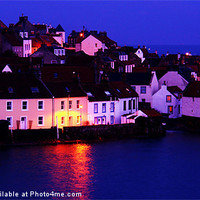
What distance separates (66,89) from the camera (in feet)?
235

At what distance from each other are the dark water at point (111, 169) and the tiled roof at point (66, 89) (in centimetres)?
645

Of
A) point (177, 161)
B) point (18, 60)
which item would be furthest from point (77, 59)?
point (177, 161)

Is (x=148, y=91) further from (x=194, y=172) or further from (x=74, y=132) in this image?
(x=194, y=172)

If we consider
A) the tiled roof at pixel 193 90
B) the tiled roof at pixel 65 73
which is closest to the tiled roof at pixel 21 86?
the tiled roof at pixel 65 73

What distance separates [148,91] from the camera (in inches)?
3442

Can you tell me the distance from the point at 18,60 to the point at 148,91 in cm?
2048

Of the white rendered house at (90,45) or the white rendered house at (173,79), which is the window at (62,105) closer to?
the white rendered house at (173,79)

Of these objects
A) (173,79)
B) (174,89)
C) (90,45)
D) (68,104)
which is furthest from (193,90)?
(90,45)

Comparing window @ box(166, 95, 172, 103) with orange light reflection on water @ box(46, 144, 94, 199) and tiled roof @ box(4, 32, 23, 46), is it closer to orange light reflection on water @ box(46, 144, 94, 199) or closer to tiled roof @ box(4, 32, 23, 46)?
orange light reflection on water @ box(46, 144, 94, 199)

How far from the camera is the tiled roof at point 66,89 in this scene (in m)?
70.5

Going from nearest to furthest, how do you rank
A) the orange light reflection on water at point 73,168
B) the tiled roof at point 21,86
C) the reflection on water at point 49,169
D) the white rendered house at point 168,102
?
the orange light reflection on water at point 73,168, the reflection on water at point 49,169, the tiled roof at point 21,86, the white rendered house at point 168,102

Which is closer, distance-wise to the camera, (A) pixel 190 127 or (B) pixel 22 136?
(B) pixel 22 136

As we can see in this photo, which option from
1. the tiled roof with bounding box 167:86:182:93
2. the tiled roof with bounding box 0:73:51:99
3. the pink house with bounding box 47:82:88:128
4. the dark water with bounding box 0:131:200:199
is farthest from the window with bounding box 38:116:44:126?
the tiled roof with bounding box 167:86:182:93

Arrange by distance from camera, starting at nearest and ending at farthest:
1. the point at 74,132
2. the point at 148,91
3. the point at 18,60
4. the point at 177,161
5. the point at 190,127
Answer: the point at 177,161, the point at 74,132, the point at 190,127, the point at 148,91, the point at 18,60
